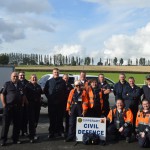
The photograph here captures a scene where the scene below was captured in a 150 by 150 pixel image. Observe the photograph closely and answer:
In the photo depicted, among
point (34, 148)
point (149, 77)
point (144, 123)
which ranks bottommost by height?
point (34, 148)

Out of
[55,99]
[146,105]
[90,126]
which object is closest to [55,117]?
[55,99]

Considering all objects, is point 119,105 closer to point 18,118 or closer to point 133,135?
point 133,135

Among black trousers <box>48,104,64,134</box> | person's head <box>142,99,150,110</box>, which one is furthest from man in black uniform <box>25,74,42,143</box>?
person's head <box>142,99,150,110</box>

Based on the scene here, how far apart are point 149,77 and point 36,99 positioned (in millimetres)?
3600

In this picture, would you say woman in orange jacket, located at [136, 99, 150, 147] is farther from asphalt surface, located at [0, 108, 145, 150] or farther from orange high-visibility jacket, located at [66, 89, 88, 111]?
orange high-visibility jacket, located at [66, 89, 88, 111]

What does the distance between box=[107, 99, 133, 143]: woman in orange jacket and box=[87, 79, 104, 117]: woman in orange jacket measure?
0.42m

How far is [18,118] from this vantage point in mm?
9398

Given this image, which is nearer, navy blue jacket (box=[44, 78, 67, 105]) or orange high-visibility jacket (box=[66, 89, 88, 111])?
orange high-visibility jacket (box=[66, 89, 88, 111])

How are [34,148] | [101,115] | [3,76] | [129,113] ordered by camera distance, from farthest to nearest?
[3,76]
[101,115]
[129,113]
[34,148]

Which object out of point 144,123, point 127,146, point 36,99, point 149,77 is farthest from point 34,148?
point 149,77

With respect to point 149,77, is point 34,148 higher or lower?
lower

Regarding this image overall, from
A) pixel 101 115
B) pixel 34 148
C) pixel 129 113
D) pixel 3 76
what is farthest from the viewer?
pixel 3 76

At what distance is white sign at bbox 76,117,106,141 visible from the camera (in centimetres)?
947

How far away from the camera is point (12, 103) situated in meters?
9.21
